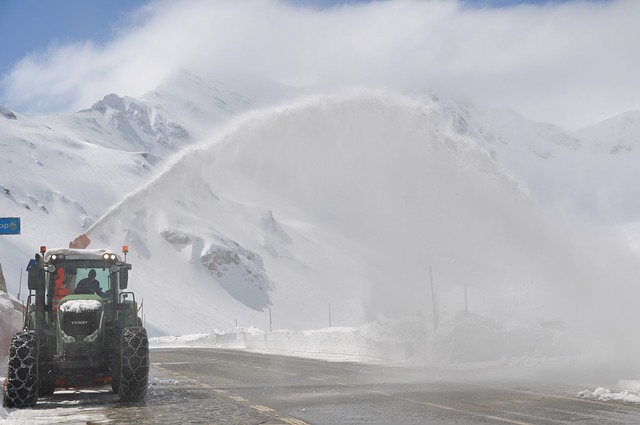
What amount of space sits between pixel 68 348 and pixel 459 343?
15.8 metres

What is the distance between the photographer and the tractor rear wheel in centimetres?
1432

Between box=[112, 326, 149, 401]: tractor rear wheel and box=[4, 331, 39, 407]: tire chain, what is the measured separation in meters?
1.43

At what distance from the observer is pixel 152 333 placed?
122 m

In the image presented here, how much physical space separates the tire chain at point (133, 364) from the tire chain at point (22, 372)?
4.71ft

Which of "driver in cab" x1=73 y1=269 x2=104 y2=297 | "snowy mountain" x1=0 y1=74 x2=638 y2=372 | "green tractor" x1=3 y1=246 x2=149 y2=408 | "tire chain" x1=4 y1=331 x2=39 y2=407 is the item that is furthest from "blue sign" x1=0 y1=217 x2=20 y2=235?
"tire chain" x1=4 y1=331 x2=39 y2=407

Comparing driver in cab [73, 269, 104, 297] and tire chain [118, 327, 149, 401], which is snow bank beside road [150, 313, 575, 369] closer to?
tire chain [118, 327, 149, 401]

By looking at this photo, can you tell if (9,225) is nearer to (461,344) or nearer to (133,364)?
(133,364)

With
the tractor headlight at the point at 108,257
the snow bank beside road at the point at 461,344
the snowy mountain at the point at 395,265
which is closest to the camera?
the tractor headlight at the point at 108,257

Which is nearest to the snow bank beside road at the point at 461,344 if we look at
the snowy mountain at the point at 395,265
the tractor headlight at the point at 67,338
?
the snowy mountain at the point at 395,265

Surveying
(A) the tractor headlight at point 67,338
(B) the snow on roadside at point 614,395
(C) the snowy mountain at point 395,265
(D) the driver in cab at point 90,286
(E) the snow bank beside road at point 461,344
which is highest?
(C) the snowy mountain at point 395,265

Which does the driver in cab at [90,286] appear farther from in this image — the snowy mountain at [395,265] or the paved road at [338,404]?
the snowy mountain at [395,265]

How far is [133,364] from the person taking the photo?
14391mm

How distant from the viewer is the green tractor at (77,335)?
13930 mm

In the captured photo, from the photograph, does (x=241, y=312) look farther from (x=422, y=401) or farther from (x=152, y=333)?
(x=422, y=401)
